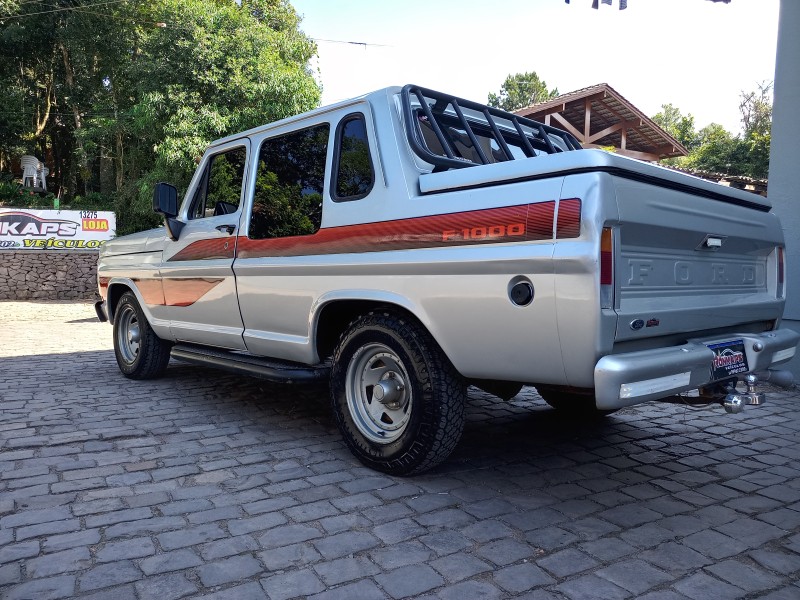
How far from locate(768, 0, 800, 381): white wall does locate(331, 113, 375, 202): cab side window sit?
16.0 feet

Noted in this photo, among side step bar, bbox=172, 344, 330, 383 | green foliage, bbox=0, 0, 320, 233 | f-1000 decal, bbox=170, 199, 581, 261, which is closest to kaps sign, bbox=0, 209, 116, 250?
green foliage, bbox=0, 0, 320, 233

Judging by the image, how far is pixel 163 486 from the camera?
3.25 meters

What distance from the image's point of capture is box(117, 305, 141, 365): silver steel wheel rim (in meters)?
6.05

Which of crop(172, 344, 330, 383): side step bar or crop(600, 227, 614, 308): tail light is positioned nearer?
crop(600, 227, 614, 308): tail light

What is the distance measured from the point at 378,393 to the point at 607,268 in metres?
1.54

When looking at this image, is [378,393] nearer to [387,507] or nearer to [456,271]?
[387,507]

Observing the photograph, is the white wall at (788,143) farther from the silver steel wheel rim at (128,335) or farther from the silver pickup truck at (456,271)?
the silver steel wheel rim at (128,335)

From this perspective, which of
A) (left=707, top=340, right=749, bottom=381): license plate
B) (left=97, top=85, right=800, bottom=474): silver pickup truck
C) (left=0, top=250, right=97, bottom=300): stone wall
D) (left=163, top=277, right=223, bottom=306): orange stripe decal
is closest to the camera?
(left=97, top=85, right=800, bottom=474): silver pickup truck

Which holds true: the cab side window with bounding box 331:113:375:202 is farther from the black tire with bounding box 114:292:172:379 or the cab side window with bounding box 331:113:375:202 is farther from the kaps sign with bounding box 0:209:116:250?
the kaps sign with bounding box 0:209:116:250

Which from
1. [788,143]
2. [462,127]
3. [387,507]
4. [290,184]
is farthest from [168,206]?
[788,143]

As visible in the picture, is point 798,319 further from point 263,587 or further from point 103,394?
point 103,394

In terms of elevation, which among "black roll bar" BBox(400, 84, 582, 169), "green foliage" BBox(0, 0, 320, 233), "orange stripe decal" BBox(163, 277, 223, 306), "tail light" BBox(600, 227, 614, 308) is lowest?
"orange stripe decal" BBox(163, 277, 223, 306)

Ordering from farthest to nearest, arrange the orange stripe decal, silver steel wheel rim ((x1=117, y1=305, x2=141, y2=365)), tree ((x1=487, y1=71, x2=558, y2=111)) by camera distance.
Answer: tree ((x1=487, y1=71, x2=558, y2=111)) < silver steel wheel rim ((x1=117, y1=305, x2=141, y2=365)) < the orange stripe decal

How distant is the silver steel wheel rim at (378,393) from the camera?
3404mm
